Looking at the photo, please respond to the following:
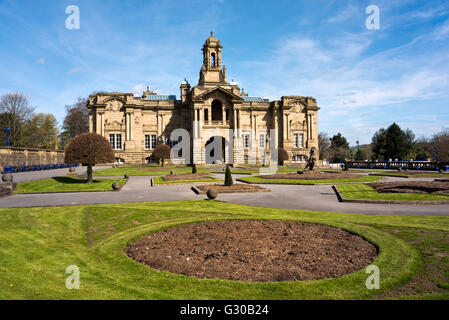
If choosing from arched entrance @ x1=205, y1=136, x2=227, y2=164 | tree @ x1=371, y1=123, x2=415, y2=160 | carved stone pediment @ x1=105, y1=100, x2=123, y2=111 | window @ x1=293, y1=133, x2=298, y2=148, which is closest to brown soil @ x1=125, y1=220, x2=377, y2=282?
arched entrance @ x1=205, y1=136, x2=227, y2=164

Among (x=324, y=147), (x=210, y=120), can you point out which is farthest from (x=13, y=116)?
(x=324, y=147)

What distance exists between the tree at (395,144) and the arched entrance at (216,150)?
145 feet

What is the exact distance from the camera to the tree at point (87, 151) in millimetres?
25203

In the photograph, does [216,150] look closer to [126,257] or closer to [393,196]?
[393,196]

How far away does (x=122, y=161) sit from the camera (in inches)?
2248

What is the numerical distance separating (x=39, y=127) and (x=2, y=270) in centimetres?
7751

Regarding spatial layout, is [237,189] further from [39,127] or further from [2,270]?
[39,127]

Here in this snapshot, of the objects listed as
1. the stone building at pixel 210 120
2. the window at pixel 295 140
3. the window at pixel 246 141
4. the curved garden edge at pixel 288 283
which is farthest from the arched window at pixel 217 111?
the curved garden edge at pixel 288 283

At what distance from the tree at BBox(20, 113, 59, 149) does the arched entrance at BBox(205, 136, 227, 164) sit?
138ft

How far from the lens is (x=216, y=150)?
61.6 meters

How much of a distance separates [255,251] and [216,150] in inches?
2133

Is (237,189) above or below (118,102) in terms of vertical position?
below

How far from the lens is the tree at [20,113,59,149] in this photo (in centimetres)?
6400
